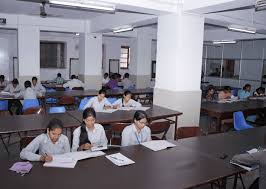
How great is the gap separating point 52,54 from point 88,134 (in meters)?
10.0

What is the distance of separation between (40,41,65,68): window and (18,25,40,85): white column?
11.0ft

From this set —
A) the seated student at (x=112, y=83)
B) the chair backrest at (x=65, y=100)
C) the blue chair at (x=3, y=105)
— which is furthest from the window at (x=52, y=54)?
the blue chair at (x=3, y=105)

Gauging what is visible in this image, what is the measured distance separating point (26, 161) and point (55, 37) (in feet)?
35.6

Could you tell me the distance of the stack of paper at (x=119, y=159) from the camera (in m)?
2.61

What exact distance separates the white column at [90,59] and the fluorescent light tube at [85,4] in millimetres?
5166

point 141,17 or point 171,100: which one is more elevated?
point 141,17

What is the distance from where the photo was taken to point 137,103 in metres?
5.85

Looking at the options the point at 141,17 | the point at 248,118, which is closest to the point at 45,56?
the point at 141,17

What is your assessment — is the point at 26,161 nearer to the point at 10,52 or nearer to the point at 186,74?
the point at 186,74

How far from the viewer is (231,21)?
6.50m

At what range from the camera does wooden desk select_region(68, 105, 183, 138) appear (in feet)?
15.0

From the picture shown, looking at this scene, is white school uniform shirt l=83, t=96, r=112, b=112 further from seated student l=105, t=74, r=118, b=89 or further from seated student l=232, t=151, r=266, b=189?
seated student l=105, t=74, r=118, b=89

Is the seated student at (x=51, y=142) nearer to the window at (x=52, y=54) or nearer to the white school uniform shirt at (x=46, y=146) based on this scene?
the white school uniform shirt at (x=46, y=146)

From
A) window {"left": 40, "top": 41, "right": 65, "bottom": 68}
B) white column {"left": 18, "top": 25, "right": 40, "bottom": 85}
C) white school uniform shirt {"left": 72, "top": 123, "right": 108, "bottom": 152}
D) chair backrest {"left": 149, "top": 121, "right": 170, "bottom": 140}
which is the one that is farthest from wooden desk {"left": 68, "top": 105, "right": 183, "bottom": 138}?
window {"left": 40, "top": 41, "right": 65, "bottom": 68}
